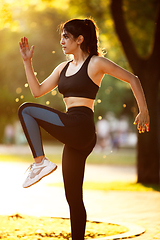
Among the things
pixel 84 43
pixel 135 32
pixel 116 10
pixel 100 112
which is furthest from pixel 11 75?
pixel 84 43

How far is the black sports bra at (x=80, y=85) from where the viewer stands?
12.2 ft

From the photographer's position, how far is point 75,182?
3959 millimetres

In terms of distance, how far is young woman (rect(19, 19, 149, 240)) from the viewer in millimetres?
3512

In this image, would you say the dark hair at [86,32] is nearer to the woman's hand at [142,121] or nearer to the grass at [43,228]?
the woman's hand at [142,121]

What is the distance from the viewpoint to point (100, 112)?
43938 millimetres

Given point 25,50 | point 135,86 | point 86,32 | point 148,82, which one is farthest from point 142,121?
point 148,82

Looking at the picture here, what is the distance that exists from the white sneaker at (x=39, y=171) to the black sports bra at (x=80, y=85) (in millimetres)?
652

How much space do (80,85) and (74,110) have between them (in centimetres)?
22

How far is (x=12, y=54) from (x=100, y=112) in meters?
11.8

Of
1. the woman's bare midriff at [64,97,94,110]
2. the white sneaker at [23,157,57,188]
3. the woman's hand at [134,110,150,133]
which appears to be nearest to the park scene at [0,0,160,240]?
the white sneaker at [23,157,57,188]

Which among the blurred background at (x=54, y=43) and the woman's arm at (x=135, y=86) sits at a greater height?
the blurred background at (x=54, y=43)

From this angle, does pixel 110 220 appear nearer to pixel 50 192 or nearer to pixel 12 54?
pixel 50 192

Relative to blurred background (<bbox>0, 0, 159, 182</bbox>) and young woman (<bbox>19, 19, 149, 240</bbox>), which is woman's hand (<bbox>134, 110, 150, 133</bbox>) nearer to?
young woman (<bbox>19, 19, 149, 240</bbox>)

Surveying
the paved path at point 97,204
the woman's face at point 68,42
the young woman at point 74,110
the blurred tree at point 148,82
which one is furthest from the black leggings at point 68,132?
the blurred tree at point 148,82
